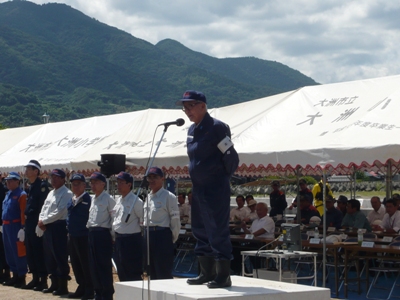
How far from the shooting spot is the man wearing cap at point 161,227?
861 cm

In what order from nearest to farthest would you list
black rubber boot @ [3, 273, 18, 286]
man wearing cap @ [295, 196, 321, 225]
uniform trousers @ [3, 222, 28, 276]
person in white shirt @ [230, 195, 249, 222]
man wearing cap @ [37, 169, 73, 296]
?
1. man wearing cap @ [37, 169, 73, 296]
2. uniform trousers @ [3, 222, 28, 276]
3. black rubber boot @ [3, 273, 18, 286]
4. man wearing cap @ [295, 196, 321, 225]
5. person in white shirt @ [230, 195, 249, 222]

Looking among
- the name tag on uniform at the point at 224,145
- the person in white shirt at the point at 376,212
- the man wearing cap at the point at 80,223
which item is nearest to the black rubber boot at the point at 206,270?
the name tag on uniform at the point at 224,145

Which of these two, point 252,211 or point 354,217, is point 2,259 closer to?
point 252,211

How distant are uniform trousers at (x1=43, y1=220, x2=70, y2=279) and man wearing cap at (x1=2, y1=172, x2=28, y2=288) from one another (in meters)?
0.89

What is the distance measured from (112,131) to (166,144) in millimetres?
3124

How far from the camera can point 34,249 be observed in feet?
36.5

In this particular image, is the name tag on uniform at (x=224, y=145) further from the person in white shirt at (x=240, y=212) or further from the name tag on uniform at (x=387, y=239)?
the person in white shirt at (x=240, y=212)

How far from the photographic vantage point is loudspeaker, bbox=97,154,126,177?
11258mm

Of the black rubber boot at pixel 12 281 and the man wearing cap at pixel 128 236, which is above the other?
the man wearing cap at pixel 128 236

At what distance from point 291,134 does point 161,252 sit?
296 cm

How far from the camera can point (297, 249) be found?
882 centimetres

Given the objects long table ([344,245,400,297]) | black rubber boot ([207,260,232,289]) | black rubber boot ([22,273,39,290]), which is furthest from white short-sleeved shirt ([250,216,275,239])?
black rubber boot ([207,260,232,289])

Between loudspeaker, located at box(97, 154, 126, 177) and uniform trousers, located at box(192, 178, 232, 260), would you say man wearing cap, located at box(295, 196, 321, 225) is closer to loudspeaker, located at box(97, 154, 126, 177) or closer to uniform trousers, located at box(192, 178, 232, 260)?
loudspeaker, located at box(97, 154, 126, 177)

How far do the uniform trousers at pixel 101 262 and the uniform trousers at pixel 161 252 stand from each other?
72 centimetres
